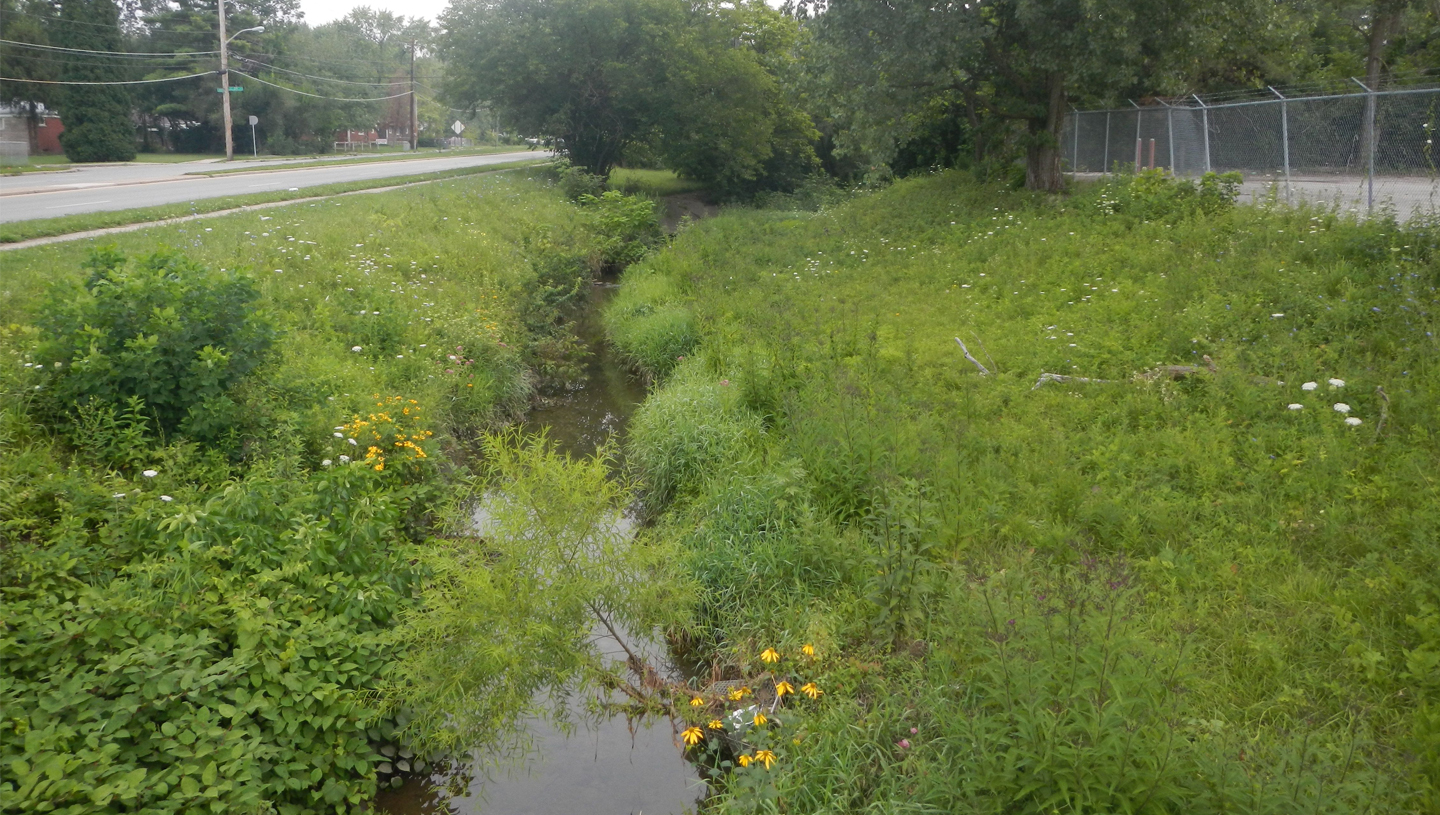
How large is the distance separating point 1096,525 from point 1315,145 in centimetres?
1044

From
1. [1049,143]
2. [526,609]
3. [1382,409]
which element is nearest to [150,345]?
[526,609]

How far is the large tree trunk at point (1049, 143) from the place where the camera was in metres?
17.2

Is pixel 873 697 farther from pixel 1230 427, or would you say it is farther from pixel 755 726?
pixel 1230 427

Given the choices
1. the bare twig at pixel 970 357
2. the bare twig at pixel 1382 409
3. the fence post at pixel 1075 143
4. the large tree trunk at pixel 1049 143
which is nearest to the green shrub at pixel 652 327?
the bare twig at pixel 970 357

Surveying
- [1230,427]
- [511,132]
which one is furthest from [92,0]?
[1230,427]

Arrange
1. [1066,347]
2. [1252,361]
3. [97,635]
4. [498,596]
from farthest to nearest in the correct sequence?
[1066,347] < [1252,361] < [498,596] < [97,635]

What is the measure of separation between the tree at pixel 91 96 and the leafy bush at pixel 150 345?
36.1 meters

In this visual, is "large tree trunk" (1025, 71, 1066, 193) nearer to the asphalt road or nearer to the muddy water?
the muddy water

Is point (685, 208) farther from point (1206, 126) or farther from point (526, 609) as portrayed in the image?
point (526, 609)

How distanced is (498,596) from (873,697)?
7.67ft

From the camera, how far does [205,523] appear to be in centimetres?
560

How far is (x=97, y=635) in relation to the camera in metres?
4.46

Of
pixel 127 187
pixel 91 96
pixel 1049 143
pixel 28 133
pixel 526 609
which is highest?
pixel 91 96

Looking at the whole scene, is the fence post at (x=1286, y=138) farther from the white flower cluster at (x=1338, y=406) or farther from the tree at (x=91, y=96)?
the tree at (x=91, y=96)
